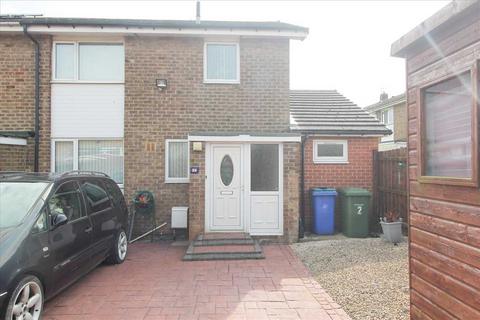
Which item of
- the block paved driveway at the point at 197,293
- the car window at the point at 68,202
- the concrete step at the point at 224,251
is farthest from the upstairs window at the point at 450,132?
the car window at the point at 68,202

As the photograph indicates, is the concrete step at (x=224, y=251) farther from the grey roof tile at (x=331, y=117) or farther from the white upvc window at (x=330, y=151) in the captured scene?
the grey roof tile at (x=331, y=117)

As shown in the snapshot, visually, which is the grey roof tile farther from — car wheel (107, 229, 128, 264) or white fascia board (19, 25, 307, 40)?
car wheel (107, 229, 128, 264)

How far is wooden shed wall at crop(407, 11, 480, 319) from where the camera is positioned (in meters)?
2.80

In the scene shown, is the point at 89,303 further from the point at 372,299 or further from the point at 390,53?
the point at 390,53

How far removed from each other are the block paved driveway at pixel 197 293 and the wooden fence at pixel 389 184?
3.20 meters

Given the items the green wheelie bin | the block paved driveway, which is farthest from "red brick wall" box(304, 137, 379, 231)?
the block paved driveway

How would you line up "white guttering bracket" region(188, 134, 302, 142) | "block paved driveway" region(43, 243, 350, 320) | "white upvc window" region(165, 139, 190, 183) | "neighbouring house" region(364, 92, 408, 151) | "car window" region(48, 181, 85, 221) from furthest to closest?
A: "neighbouring house" region(364, 92, 408, 151), "white upvc window" region(165, 139, 190, 183), "white guttering bracket" region(188, 134, 302, 142), "car window" region(48, 181, 85, 221), "block paved driveway" region(43, 243, 350, 320)

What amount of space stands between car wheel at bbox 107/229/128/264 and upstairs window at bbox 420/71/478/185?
5.28 metres

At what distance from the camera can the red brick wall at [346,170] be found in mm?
9234

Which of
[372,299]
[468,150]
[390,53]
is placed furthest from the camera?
[372,299]

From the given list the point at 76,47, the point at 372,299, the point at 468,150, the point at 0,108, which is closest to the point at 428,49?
the point at 468,150

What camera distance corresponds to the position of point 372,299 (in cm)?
457

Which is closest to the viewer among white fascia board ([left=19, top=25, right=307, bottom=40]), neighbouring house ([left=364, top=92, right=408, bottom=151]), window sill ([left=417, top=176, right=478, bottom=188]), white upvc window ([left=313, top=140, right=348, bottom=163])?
window sill ([left=417, top=176, right=478, bottom=188])

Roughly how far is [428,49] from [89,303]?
5.14 metres
